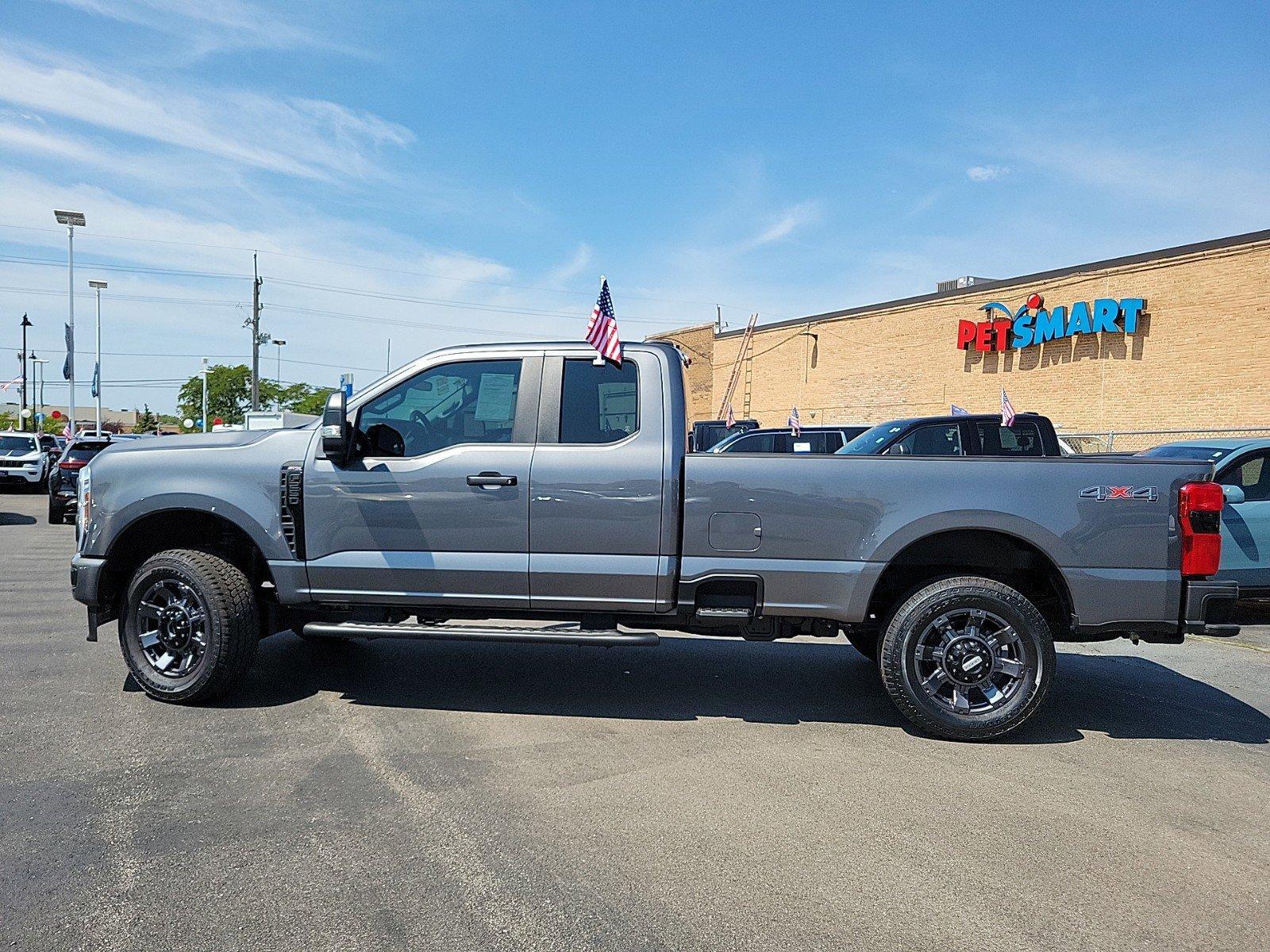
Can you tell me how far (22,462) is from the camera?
912 inches

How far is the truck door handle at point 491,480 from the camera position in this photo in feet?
17.1

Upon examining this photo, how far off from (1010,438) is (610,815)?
30.3 feet

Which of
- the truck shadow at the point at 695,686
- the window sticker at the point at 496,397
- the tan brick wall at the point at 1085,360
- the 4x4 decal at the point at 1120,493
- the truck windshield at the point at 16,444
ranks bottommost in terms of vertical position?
the truck shadow at the point at 695,686

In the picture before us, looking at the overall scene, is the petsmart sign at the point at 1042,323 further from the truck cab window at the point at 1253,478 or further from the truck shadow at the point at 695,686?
the truck shadow at the point at 695,686

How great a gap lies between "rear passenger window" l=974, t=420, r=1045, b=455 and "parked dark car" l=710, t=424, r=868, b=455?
475 cm

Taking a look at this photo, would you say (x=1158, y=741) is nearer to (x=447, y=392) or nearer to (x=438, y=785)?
(x=438, y=785)

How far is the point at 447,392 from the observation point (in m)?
5.49

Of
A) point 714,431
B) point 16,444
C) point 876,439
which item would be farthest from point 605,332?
point 16,444

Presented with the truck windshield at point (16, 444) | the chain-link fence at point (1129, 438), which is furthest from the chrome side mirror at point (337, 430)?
the truck windshield at point (16, 444)

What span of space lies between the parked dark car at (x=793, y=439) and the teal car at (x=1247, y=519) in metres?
8.06

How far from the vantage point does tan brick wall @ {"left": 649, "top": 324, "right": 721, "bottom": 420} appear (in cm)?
4000

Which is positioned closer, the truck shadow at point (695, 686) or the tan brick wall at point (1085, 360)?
the truck shadow at point (695, 686)

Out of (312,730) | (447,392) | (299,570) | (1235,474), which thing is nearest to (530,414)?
(447,392)

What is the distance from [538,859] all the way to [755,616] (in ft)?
6.84
